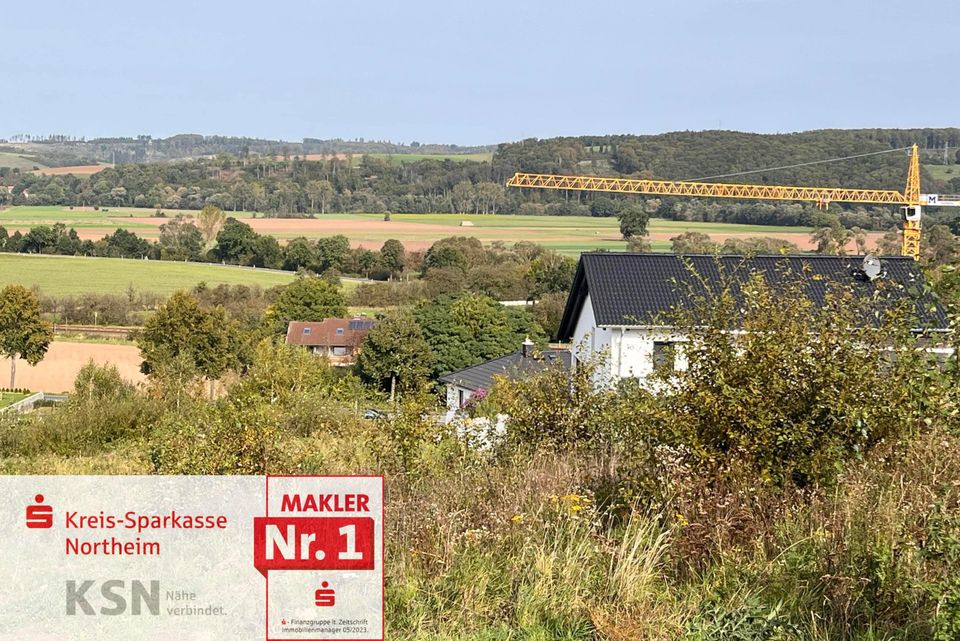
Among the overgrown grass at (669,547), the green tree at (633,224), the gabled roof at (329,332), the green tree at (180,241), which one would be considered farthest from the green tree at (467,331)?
the green tree at (633,224)

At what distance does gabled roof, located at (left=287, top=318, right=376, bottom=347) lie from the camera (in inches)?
2183

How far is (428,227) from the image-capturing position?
112 meters

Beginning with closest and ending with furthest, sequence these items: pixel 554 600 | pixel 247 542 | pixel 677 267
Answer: pixel 554 600 → pixel 247 542 → pixel 677 267

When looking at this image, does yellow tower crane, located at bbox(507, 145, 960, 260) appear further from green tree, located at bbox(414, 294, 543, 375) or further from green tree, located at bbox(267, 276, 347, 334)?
green tree, located at bbox(414, 294, 543, 375)

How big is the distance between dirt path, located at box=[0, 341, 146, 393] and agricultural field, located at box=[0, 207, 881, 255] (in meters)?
39.9

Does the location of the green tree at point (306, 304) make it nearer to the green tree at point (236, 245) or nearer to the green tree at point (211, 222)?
Answer: the green tree at point (236, 245)

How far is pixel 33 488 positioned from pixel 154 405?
26.2ft

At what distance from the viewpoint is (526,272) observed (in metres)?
68.8

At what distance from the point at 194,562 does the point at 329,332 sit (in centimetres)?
5211

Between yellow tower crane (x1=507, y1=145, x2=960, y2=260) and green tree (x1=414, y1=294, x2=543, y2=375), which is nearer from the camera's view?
green tree (x1=414, y1=294, x2=543, y2=375)

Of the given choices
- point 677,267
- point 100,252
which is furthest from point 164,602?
point 100,252

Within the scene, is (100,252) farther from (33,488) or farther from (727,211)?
(33,488)

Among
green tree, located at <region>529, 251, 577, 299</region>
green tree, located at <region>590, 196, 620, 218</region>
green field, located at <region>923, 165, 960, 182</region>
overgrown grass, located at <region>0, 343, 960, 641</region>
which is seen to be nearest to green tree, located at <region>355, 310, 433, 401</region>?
green tree, located at <region>529, 251, 577, 299</region>

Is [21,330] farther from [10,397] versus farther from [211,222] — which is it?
[211,222]
